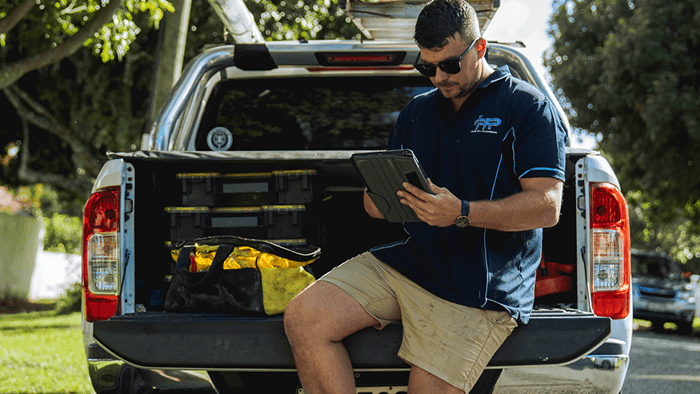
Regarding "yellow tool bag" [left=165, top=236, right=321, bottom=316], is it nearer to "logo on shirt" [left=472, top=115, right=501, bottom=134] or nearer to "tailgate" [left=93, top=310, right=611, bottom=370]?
"tailgate" [left=93, top=310, right=611, bottom=370]

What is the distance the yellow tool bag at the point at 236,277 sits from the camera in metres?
2.59

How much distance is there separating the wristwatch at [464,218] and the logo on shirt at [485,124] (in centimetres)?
31

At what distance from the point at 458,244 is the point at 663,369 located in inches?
282

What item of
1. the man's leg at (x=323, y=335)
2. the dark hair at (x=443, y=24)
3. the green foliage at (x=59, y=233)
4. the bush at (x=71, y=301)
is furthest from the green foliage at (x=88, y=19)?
the green foliage at (x=59, y=233)

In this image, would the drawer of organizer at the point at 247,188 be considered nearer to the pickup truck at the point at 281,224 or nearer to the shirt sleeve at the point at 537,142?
the pickup truck at the point at 281,224

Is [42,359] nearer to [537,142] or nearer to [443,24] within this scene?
[443,24]

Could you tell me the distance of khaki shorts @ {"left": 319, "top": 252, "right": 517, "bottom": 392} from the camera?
2303 millimetres

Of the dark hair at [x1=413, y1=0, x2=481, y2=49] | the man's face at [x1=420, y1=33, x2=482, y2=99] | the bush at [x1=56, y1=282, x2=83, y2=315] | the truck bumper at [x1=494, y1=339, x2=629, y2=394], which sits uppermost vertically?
the dark hair at [x1=413, y1=0, x2=481, y2=49]

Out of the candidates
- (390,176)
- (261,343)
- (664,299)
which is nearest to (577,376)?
(390,176)

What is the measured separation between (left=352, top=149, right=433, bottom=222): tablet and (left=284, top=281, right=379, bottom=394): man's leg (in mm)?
344

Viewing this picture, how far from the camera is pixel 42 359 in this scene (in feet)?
23.9

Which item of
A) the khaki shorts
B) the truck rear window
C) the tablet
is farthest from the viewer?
the truck rear window

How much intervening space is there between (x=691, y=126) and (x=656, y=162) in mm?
1622

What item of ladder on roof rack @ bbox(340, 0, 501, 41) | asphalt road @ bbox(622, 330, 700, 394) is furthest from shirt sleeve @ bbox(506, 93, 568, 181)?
asphalt road @ bbox(622, 330, 700, 394)
